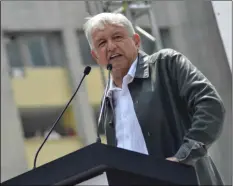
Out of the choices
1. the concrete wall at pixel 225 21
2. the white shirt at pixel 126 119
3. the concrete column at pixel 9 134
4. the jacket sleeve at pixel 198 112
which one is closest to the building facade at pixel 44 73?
the concrete column at pixel 9 134

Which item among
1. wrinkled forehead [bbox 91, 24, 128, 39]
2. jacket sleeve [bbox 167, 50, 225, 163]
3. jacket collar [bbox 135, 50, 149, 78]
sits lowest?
jacket sleeve [bbox 167, 50, 225, 163]

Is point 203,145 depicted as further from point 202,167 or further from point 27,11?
point 27,11

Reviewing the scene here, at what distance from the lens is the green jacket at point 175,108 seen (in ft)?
5.64

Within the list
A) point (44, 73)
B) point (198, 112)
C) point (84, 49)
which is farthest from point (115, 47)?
point (84, 49)

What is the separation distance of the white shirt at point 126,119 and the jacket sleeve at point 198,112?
0.49ft

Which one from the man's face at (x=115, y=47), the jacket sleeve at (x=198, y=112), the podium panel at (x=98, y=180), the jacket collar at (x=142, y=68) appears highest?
the man's face at (x=115, y=47)

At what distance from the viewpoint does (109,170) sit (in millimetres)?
1449

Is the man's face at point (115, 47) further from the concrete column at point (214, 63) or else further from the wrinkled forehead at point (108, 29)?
the concrete column at point (214, 63)

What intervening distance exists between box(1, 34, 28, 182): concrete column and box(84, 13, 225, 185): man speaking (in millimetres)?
8762

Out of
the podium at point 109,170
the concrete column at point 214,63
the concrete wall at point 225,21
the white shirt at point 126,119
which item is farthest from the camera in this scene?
the concrete column at point 214,63

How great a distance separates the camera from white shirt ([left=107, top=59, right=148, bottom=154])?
6.31 feet

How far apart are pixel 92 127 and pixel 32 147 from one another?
109 cm

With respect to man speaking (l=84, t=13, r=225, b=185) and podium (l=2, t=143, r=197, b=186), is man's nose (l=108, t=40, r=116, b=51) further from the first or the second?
podium (l=2, t=143, r=197, b=186)

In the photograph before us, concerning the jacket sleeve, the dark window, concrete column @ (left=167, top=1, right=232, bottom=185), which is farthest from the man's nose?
the dark window
